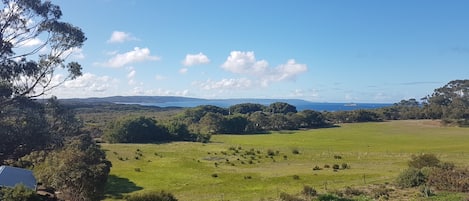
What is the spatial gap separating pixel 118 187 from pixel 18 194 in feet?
60.9

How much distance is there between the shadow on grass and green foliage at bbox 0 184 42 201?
12.0m

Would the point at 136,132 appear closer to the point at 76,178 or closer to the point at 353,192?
the point at 76,178

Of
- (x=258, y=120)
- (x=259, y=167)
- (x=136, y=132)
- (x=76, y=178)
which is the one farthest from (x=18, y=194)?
(x=258, y=120)

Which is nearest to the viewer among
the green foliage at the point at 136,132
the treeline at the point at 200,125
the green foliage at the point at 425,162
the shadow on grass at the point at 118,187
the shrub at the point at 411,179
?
the shrub at the point at 411,179

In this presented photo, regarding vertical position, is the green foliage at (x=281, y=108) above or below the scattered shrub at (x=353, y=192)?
above

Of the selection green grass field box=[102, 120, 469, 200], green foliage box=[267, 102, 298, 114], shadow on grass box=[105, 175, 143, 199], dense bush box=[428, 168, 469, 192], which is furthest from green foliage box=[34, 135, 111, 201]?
green foliage box=[267, 102, 298, 114]

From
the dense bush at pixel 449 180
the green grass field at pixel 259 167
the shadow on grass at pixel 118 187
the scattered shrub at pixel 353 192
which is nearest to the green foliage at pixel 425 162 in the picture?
the green grass field at pixel 259 167

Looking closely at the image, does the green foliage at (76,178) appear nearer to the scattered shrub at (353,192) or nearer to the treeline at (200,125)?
the scattered shrub at (353,192)

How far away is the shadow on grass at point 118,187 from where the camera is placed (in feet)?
125

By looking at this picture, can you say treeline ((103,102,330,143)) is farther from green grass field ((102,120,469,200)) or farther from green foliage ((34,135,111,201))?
Result: green foliage ((34,135,111,201))

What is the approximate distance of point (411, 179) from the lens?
35750 mm

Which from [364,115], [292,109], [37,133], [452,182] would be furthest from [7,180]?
[292,109]

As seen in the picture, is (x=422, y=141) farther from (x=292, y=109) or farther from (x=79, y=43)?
(x=292, y=109)

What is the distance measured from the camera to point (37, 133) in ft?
145
